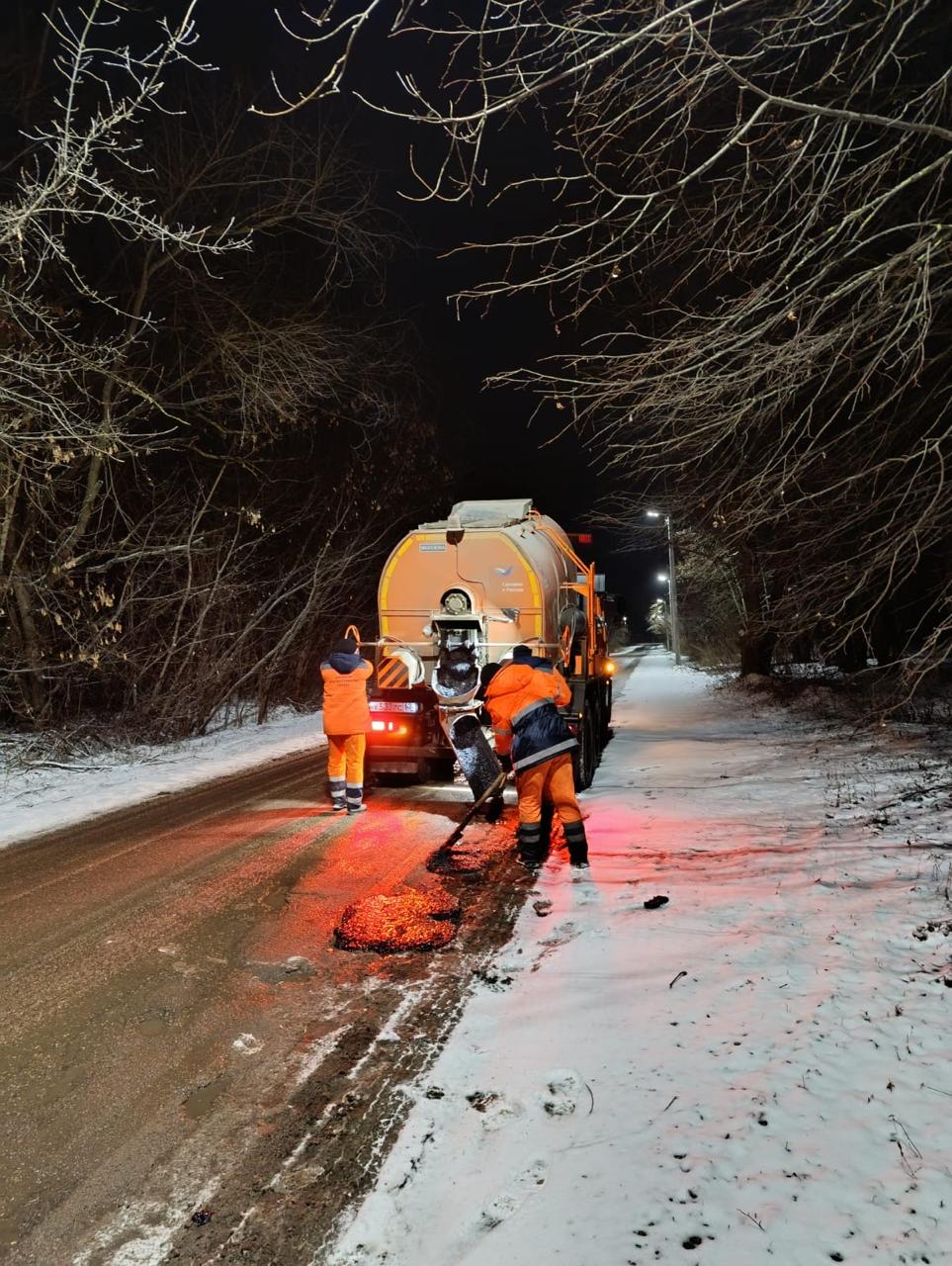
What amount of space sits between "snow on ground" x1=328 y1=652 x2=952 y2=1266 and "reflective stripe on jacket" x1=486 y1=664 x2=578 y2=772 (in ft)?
3.14

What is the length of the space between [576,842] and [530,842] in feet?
1.22

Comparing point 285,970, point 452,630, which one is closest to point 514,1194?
point 285,970

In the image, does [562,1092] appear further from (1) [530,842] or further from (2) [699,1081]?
(1) [530,842]

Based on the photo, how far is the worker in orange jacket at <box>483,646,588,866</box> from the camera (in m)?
5.97

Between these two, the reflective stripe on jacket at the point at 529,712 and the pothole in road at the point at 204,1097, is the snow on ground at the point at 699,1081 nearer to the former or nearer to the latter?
the pothole in road at the point at 204,1097

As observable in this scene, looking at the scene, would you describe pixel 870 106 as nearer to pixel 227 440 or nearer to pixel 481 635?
pixel 481 635

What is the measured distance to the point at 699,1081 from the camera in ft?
9.89

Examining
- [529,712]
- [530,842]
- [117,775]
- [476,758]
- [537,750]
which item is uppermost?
[529,712]

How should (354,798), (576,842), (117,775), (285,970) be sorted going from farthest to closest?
(117,775) → (354,798) → (576,842) → (285,970)

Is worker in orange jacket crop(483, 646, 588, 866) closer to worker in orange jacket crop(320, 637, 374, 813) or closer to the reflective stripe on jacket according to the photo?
the reflective stripe on jacket

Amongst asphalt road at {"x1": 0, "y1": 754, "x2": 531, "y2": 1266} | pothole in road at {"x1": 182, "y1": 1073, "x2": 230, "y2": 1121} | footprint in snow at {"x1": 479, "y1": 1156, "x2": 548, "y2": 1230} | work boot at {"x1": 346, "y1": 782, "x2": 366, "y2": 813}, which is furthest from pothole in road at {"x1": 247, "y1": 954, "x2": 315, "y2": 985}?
work boot at {"x1": 346, "y1": 782, "x2": 366, "y2": 813}

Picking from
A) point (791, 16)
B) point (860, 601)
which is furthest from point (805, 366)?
point (860, 601)

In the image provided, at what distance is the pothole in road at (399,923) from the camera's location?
4.55m

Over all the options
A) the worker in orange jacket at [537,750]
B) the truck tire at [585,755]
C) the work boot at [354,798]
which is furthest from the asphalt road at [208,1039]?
the truck tire at [585,755]
